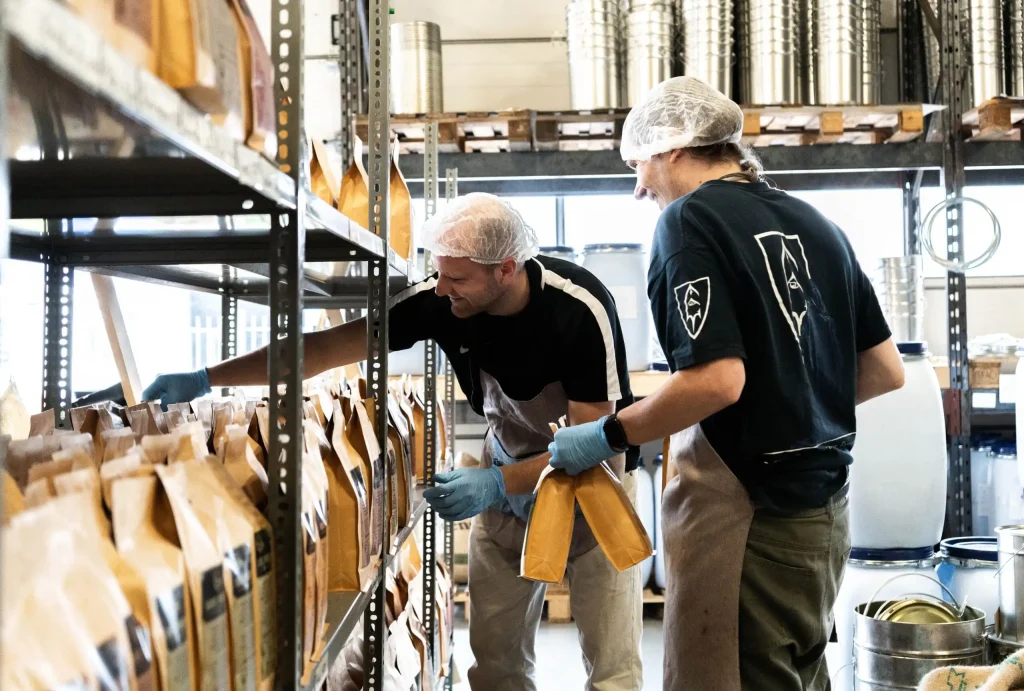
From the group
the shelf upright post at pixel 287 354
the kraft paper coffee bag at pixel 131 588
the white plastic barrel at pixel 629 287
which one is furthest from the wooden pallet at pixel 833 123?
the kraft paper coffee bag at pixel 131 588

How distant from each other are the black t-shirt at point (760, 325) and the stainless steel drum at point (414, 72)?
9.70 ft

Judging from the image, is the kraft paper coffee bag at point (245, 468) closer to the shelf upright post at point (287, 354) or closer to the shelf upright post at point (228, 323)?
the shelf upright post at point (287, 354)

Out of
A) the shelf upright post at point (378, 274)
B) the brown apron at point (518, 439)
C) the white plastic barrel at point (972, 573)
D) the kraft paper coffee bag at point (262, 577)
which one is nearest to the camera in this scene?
the kraft paper coffee bag at point (262, 577)

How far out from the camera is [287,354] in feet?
3.36

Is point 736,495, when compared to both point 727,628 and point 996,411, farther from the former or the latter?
point 996,411

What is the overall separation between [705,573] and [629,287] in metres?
2.68

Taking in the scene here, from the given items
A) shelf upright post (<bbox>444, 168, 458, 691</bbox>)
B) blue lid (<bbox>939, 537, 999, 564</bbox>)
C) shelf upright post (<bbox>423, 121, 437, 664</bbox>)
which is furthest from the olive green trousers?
blue lid (<bbox>939, 537, 999, 564</bbox>)

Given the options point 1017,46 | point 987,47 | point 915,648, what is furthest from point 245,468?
point 1017,46

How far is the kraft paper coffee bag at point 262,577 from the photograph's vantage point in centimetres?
95

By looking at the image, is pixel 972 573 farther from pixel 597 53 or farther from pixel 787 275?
pixel 597 53

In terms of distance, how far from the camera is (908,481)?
364 cm

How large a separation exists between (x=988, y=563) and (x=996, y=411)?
4.59ft

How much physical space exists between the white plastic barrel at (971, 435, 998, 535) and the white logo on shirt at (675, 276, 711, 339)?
3.51m

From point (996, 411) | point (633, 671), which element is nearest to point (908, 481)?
point (996, 411)
